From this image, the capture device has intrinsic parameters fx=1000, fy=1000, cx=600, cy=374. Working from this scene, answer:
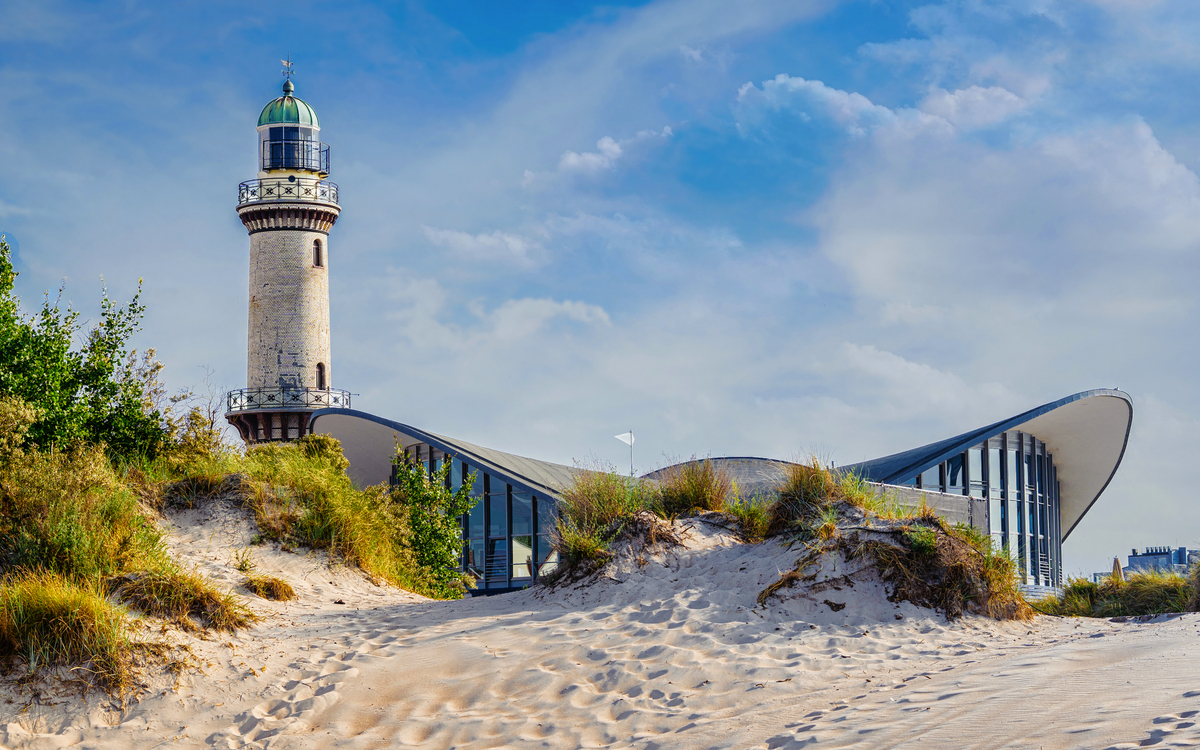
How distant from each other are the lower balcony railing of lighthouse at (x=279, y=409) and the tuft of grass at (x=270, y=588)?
24.2 m

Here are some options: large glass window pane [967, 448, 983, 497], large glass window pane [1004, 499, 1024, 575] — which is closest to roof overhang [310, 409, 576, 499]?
large glass window pane [967, 448, 983, 497]

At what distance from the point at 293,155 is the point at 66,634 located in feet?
101

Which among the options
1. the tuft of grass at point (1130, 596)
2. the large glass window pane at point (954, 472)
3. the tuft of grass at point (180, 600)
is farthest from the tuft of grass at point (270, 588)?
the large glass window pane at point (954, 472)

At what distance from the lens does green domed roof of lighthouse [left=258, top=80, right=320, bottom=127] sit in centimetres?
3603

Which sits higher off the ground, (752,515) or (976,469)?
(976,469)

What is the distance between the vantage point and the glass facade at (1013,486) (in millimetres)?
26188

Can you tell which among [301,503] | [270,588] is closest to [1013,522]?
[301,503]

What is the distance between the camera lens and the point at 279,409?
33.5 m

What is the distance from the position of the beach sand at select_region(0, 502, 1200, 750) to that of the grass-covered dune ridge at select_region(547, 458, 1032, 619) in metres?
0.21

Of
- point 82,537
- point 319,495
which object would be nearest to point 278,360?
point 319,495

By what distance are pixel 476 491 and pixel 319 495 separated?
665 inches

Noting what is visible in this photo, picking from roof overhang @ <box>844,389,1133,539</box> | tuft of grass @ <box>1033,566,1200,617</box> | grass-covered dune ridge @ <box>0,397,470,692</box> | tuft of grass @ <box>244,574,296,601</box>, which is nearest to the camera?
grass-covered dune ridge @ <box>0,397,470,692</box>

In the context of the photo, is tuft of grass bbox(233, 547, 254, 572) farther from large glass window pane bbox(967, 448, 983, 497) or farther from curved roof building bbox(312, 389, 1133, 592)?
large glass window pane bbox(967, 448, 983, 497)

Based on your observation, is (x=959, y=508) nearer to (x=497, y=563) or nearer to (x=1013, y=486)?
(x=1013, y=486)
